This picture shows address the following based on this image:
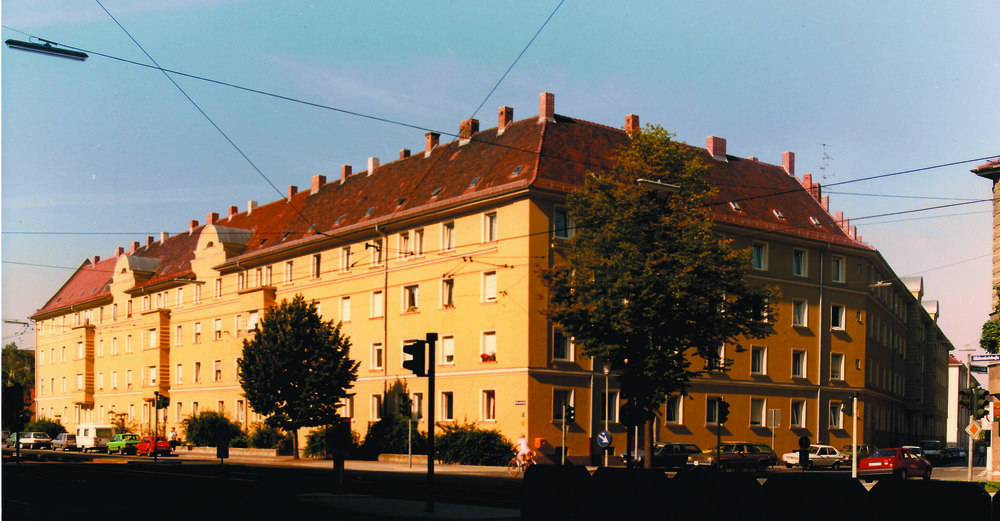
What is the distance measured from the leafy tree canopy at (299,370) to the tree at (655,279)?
15767 mm

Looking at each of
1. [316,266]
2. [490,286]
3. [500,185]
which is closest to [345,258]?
[316,266]

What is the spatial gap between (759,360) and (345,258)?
23.0 metres

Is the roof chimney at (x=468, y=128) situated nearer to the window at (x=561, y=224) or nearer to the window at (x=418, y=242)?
the window at (x=418, y=242)

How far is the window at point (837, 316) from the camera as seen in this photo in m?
61.7

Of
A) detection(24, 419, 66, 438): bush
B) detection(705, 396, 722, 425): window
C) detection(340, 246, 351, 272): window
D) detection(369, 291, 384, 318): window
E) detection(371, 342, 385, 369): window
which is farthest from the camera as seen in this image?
detection(24, 419, 66, 438): bush

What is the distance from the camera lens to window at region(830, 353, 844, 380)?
6108cm

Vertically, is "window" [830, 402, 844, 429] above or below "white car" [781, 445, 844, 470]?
above

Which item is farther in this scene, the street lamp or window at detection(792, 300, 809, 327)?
window at detection(792, 300, 809, 327)

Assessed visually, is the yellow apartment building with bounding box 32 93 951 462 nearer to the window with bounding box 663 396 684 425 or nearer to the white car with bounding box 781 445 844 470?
the window with bounding box 663 396 684 425

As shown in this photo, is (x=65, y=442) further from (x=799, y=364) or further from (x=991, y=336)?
(x=991, y=336)

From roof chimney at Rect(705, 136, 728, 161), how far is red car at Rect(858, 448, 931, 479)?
68.4ft

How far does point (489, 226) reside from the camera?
50938mm

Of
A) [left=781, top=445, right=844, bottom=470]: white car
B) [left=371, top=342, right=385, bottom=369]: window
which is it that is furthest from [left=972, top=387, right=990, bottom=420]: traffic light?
[left=371, top=342, right=385, bottom=369]: window

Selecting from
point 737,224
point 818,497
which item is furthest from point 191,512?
point 737,224
